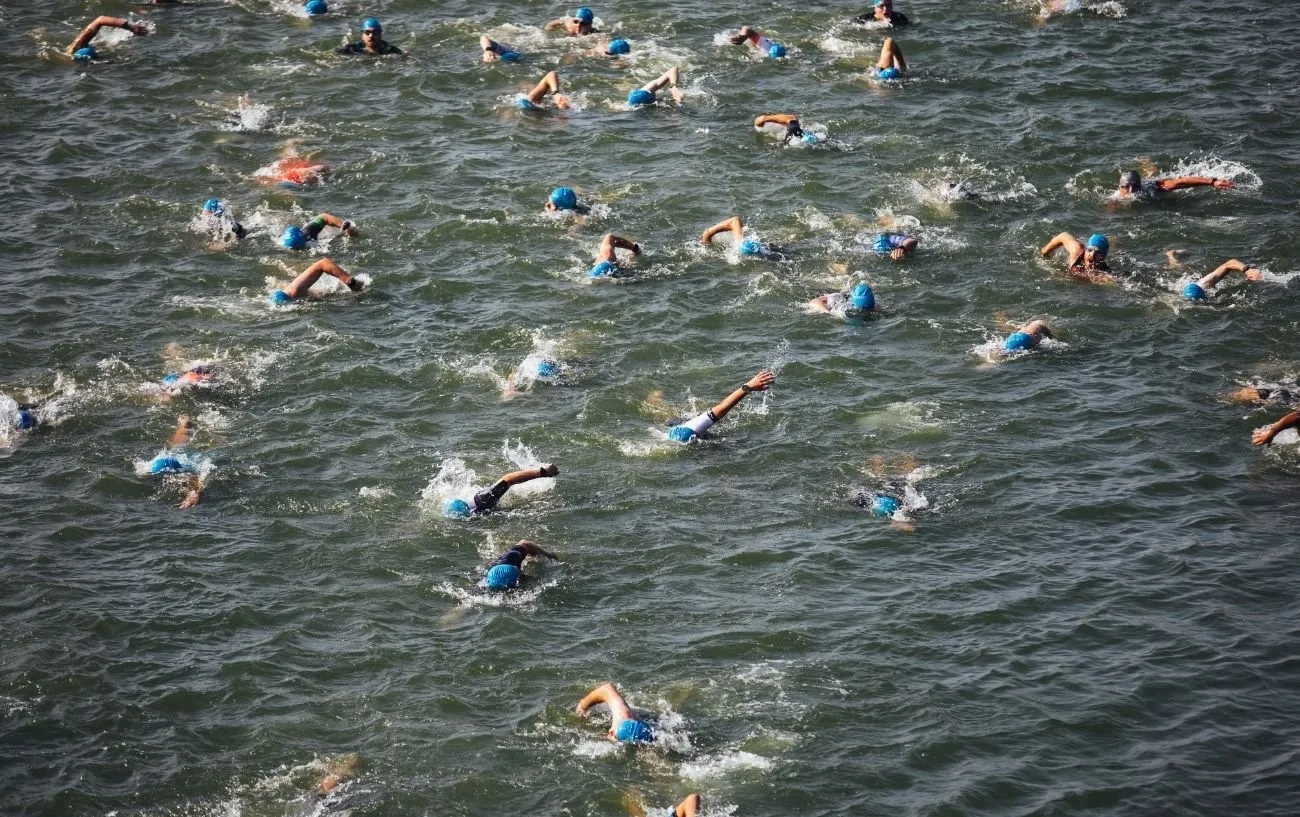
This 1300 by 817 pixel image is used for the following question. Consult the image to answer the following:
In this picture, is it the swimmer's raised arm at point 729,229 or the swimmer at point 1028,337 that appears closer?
the swimmer at point 1028,337

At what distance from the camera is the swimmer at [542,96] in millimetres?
32750

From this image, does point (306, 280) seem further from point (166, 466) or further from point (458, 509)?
point (458, 509)

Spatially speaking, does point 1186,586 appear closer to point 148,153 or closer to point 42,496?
point 42,496

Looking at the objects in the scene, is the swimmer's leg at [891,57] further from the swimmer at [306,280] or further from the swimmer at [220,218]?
the swimmer at [220,218]

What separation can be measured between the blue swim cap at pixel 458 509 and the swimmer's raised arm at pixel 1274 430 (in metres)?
12.6

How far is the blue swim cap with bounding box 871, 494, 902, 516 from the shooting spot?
20.4m

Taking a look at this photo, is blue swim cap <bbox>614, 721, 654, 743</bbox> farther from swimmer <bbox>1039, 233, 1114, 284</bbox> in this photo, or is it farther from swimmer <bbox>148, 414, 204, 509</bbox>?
swimmer <bbox>1039, 233, 1114, 284</bbox>

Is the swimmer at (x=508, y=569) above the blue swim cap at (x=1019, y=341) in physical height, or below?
below

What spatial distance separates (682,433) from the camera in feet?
72.3

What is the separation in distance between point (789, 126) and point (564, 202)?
6.03 meters

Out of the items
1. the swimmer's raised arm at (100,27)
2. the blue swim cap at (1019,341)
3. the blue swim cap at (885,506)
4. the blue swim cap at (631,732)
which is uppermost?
the swimmer's raised arm at (100,27)

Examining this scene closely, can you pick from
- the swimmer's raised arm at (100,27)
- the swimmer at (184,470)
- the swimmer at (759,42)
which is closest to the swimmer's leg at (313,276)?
the swimmer at (184,470)

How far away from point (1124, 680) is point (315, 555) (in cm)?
1145

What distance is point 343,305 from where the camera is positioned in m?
26.1
